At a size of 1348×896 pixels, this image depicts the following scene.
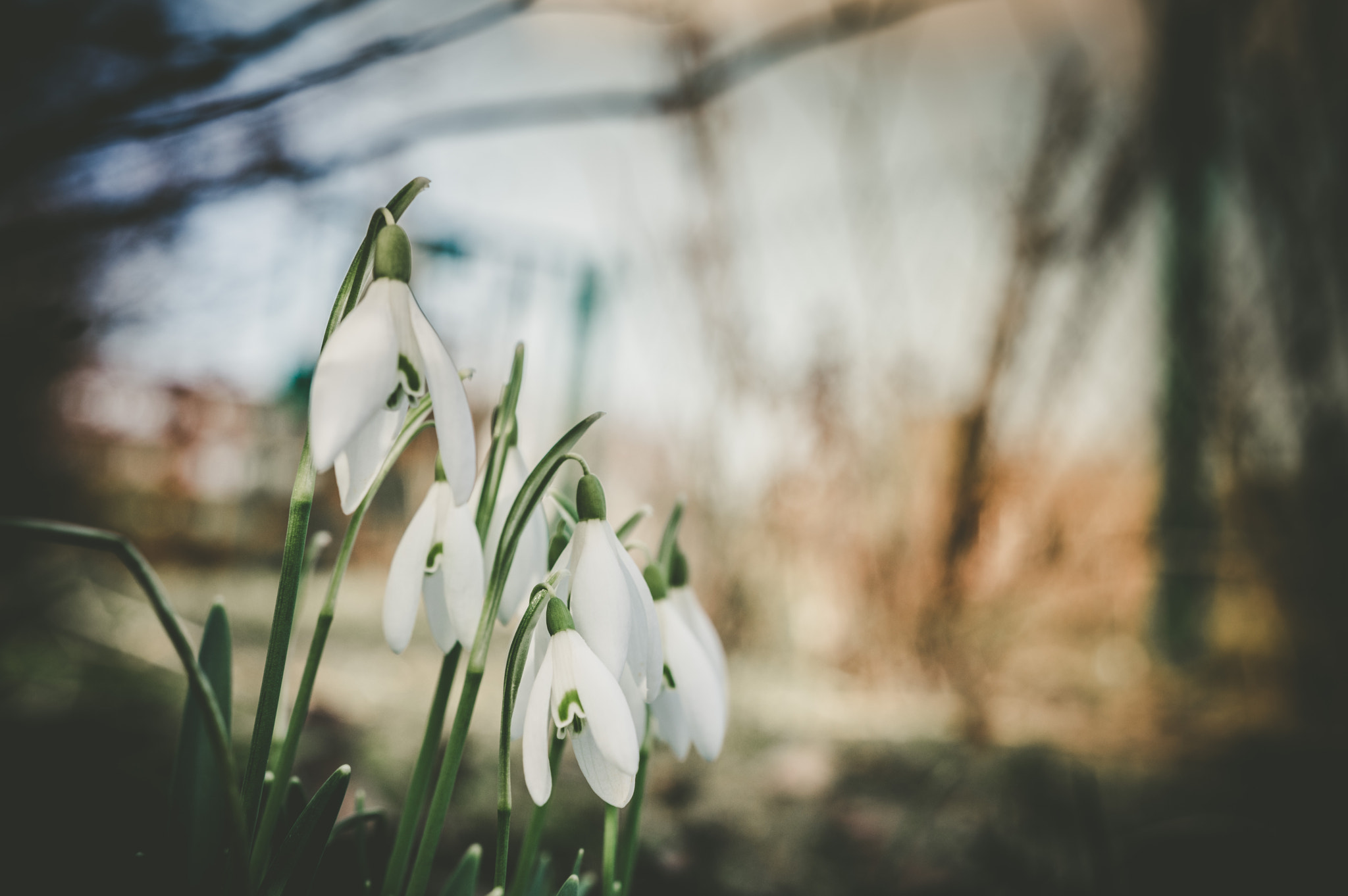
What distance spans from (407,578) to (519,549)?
93 millimetres

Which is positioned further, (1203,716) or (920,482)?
(1203,716)

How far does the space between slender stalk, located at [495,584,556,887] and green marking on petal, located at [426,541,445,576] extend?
0.31 ft

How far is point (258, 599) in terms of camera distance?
3.47 m

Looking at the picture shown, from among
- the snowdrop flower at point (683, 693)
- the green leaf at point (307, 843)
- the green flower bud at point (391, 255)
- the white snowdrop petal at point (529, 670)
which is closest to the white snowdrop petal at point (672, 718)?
the snowdrop flower at point (683, 693)

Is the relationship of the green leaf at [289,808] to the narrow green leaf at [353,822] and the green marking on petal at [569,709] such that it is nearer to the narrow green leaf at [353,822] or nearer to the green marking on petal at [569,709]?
the narrow green leaf at [353,822]

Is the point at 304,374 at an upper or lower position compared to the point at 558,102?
upper

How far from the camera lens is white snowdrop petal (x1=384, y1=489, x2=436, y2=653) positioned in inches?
19.7

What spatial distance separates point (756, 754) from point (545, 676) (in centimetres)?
187

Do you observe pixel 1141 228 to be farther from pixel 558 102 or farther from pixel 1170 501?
pixel 558 102

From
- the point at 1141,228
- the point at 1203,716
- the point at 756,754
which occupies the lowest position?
the point at 756,754

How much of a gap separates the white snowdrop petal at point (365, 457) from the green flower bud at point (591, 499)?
13 centimetres

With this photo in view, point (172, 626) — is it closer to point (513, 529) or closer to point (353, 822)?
point (513, 529)

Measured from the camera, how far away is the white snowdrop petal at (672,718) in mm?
555

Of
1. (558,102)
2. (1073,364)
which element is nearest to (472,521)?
(558,102)
